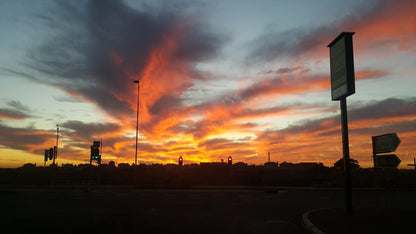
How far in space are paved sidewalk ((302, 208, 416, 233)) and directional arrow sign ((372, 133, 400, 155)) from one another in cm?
249

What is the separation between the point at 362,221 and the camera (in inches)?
427

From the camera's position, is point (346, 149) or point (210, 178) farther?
point (210, 178)

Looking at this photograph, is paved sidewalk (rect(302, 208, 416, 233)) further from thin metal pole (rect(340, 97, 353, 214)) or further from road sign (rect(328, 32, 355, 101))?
road sign (rect(328, 32, 355, 101))

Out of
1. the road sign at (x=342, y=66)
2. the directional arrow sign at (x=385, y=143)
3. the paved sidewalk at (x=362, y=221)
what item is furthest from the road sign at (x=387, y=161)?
the road sign at (x=342, y=66)

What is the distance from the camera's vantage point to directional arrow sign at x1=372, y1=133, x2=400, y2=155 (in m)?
12.5

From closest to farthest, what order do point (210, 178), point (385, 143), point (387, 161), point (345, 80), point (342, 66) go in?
point (387, 161) < point (385, 143) < point (345, 80) < point (342, 66) < point (210, 178)

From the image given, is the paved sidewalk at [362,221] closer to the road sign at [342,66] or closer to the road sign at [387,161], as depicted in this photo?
the road sign at [387,161]

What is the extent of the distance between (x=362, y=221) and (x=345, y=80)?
569cm

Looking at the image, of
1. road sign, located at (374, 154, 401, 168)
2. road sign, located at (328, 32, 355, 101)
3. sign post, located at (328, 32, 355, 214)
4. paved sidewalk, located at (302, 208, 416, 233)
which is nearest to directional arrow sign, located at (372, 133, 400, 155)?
road sign, located at (374, 154, 401, 168)

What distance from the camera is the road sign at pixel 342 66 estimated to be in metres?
13.2

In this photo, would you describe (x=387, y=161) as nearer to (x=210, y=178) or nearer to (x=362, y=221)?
(x=362, y=221)

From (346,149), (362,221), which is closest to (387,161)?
(346,149)

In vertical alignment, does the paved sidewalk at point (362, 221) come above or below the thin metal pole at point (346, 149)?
below

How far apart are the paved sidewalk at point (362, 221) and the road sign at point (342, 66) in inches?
192
